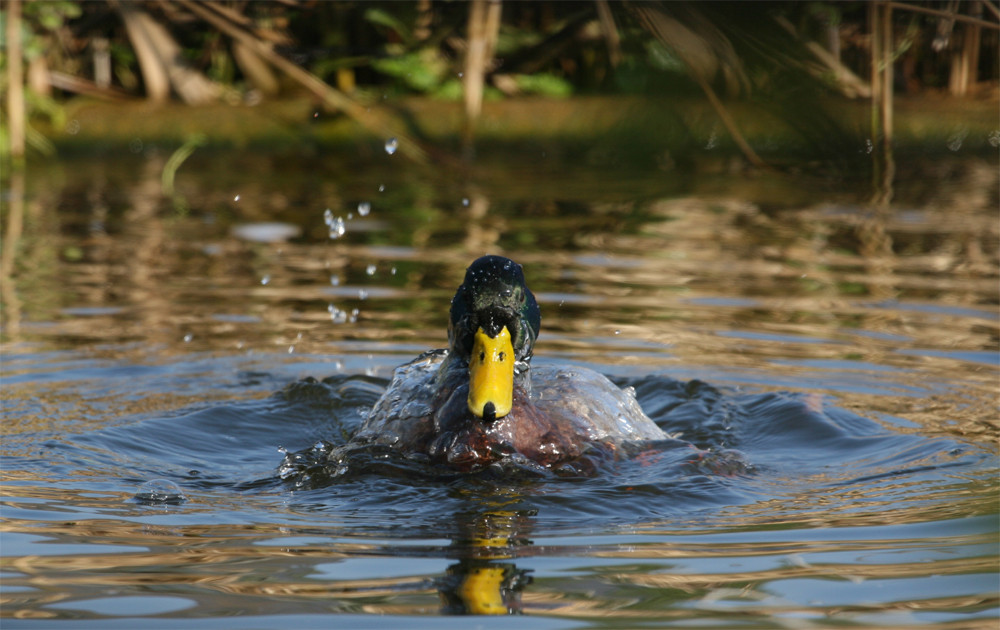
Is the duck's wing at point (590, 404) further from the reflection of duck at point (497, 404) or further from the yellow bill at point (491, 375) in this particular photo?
the yellow bill at point (491, 375)

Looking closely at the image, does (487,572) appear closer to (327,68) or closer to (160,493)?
(160,493)

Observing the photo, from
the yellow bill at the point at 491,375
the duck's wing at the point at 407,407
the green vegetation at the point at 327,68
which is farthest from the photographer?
the green vegetation at the point at 327,68

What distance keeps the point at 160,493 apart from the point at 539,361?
2016mm

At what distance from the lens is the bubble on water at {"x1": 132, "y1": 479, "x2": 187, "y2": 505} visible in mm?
3486

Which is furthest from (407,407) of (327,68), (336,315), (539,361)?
(327,68)

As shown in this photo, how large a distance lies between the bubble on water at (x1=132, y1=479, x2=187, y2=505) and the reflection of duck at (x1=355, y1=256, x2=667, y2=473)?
0.73 metres

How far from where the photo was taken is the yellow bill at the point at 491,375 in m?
3.66

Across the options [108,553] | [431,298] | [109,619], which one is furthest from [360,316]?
[109,619]

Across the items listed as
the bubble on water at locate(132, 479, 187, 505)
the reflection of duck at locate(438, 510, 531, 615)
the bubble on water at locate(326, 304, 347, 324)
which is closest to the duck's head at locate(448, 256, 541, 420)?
the reflection of duck at locate(438, 510, 531, 615)

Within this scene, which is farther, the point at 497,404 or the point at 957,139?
the point at 957,139

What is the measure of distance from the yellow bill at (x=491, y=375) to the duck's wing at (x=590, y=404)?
353 mm

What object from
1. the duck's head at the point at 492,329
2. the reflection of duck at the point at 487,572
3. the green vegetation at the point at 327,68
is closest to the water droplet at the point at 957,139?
the green vegetation at the point at 327,68

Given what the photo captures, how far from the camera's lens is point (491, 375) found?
372 cm

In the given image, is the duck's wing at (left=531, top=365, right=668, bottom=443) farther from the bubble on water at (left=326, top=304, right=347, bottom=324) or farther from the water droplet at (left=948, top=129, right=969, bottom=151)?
the water droplet at (left=948, top=129, right=969, bottom=151)
